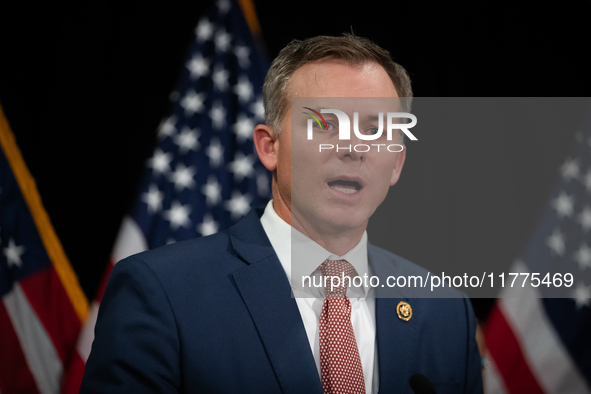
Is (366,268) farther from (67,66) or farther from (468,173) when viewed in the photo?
(67,66)

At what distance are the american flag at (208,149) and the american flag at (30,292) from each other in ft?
0.65

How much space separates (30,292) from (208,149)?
1090mm

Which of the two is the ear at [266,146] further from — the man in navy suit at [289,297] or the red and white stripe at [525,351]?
the red and white stripe at [525,351]

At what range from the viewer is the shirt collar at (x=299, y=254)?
149 centimetres

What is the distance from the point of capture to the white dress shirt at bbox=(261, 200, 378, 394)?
4.78ft

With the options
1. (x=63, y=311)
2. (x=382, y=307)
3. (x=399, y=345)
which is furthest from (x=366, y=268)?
(x=63, y=311)

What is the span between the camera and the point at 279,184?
5.45ft

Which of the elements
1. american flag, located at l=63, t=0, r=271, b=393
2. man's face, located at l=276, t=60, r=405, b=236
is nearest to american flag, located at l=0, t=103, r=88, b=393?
american flag, located at l=63, t=0, r=271, b=393

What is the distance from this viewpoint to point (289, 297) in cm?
140

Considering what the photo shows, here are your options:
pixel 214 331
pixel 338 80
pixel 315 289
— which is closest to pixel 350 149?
pixel 338 80

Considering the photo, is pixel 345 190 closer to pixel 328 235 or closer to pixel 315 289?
pixel 328 235

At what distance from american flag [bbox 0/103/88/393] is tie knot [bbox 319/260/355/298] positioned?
1.49 meters

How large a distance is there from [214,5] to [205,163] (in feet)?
2.93

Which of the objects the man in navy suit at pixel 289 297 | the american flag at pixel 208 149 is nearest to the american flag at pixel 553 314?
the man in navy suit at pixel 289 297
